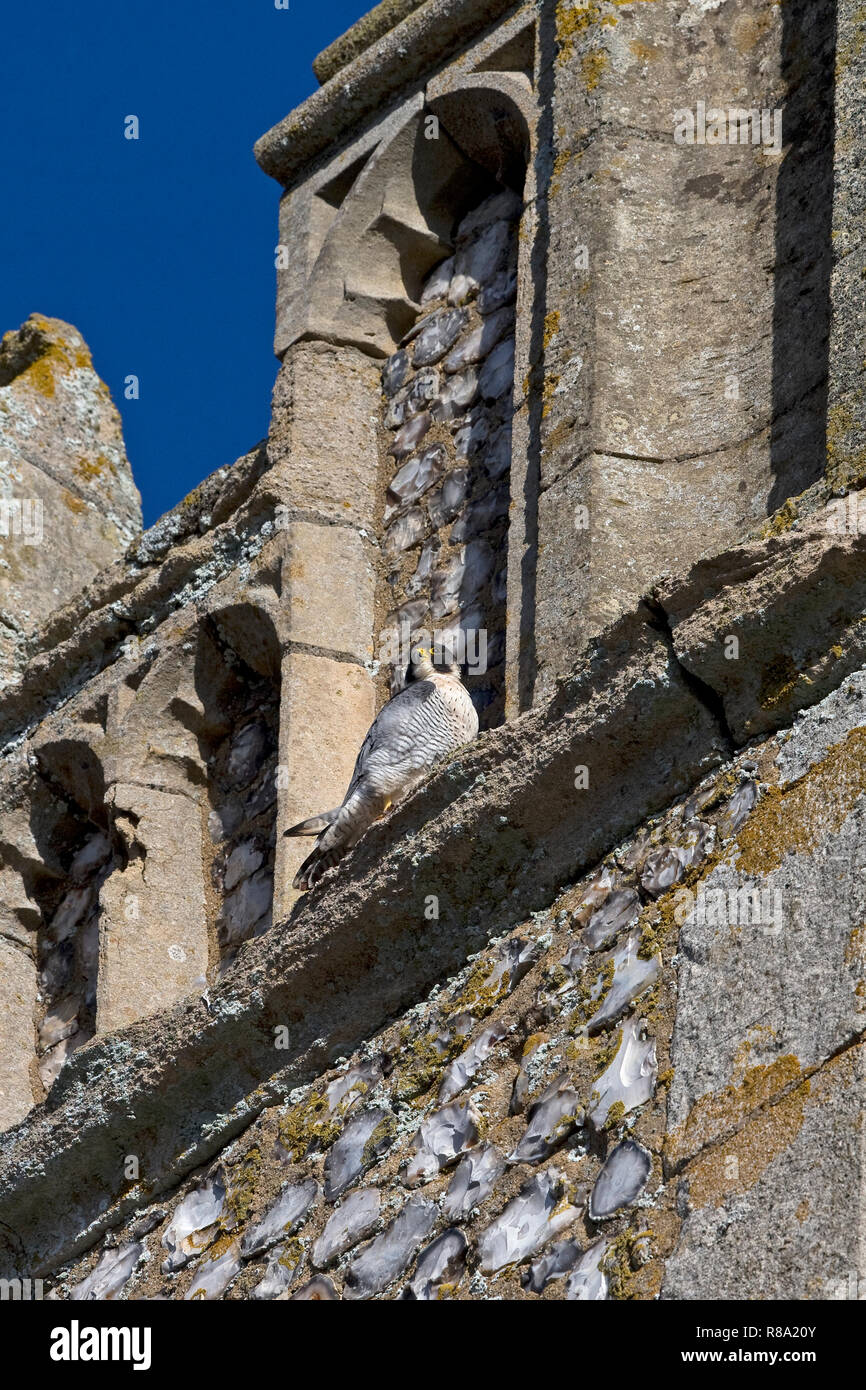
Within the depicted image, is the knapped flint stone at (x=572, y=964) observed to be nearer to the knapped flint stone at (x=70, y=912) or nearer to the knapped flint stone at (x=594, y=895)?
the knapped flint stone at (x=594, y=895)

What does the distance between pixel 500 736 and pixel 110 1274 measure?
5.75 ft

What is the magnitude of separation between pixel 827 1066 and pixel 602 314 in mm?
2789

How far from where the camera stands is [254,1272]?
16.7 feet

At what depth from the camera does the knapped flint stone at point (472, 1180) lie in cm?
448

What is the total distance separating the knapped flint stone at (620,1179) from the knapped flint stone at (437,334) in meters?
3.54

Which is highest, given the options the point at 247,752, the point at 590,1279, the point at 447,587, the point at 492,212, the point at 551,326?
the point at 492,212

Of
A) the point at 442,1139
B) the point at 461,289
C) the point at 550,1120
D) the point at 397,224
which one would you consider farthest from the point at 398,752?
the point at 397,224

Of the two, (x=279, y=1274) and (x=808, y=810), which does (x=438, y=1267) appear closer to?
(x=279, y=1274)

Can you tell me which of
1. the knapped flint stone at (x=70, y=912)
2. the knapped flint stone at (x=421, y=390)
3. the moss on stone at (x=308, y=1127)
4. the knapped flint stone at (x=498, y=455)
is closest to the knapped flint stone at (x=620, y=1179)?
the moss on stone at (x=308, y=1127)

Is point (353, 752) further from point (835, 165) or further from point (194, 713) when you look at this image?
point (835, 165)

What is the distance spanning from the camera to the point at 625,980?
4.49 m

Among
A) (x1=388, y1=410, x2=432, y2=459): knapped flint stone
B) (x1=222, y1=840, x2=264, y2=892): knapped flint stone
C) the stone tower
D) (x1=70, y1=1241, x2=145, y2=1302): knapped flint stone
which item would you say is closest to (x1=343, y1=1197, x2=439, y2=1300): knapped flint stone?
the stone tower

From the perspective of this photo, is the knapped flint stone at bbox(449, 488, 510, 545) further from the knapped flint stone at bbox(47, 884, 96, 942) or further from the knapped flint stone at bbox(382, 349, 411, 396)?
the knapped flint stone at bbox(47, 884, 96, 942)

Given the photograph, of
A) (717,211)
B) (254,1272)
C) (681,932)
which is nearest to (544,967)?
(681,932)
